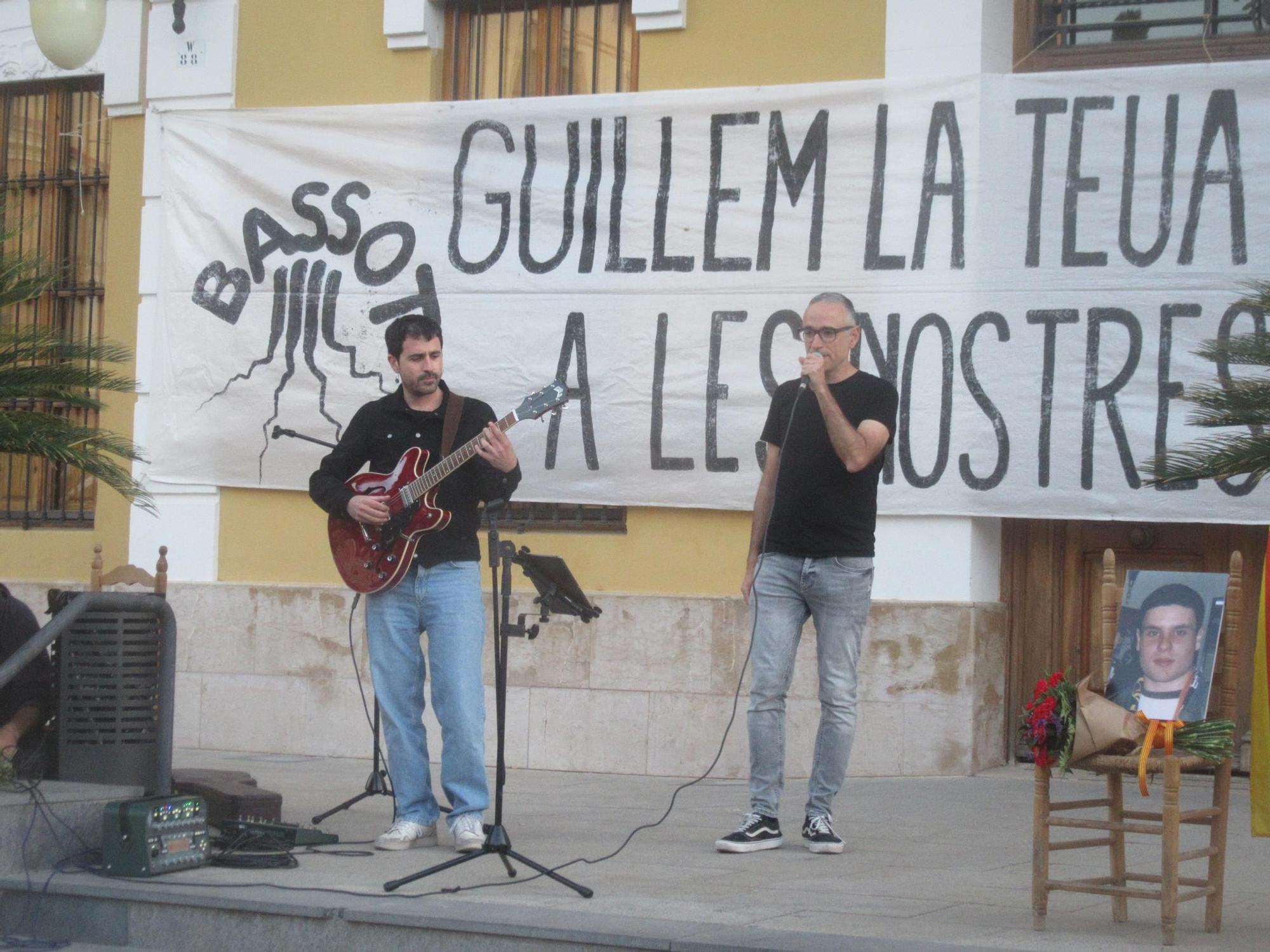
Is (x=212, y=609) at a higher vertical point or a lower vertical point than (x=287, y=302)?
lower

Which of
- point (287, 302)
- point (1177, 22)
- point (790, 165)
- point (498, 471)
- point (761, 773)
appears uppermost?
point (1177, 22)

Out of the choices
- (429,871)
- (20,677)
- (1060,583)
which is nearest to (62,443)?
(20,677)

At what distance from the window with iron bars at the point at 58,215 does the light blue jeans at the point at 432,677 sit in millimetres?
4981

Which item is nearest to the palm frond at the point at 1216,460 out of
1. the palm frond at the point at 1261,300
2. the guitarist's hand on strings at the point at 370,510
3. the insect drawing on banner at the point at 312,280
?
the palm frond at the point at 1261,300

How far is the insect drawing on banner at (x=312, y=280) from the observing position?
986cm

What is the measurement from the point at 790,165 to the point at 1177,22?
200 centimetres

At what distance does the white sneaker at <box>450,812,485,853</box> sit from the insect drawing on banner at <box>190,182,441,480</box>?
391 cm

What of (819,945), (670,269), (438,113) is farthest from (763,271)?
(819,945)

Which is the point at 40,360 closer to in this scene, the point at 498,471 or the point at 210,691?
the point at 498,471

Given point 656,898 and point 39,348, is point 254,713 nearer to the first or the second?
point 39,348

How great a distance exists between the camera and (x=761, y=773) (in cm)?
645

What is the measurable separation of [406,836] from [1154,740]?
2797 millimetres

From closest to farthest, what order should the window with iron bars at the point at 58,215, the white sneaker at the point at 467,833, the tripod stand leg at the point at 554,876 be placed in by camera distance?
the tripod stand leg at the point at 554,876, the white sneaker at the point at 467,833, the window with iron bars at the point at 58,215

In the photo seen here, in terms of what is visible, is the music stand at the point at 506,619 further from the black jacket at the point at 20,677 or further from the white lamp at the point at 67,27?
the white lamp at the point at 67,27
